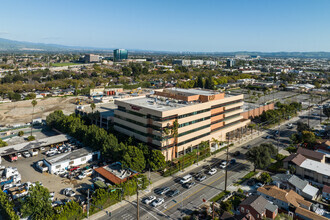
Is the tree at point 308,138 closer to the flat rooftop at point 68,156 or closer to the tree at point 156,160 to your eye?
the tree at point 156,160

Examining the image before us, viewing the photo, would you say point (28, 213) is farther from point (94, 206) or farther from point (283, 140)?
point (283, 140)

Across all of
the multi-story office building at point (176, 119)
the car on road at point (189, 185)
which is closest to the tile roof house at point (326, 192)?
the car on road at point (189, 185)

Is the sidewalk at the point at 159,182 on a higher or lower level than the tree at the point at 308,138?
lower

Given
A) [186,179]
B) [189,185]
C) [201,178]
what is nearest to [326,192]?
[201,178]

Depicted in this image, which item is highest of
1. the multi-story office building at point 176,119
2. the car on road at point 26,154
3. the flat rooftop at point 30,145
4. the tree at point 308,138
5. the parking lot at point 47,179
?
the multi-story office building at point 176,119

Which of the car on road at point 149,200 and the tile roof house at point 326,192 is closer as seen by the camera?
the car on road at point 149,200

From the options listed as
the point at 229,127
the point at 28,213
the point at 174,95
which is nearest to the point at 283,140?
the point at 229,127

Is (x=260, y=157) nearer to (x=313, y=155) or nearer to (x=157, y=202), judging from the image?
(x=313, y=155)
